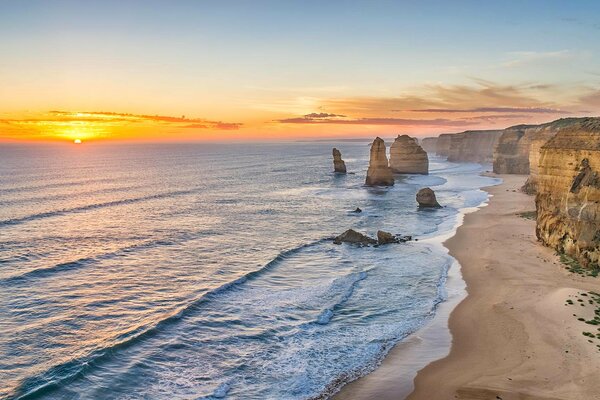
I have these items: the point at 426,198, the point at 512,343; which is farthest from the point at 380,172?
the point at 512,343

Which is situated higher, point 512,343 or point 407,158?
point 407,158

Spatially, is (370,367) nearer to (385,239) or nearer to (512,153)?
(385,239)

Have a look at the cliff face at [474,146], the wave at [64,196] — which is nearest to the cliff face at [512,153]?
the cliff face at [474,146]

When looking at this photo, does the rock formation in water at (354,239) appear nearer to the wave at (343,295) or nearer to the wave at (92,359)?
the wave at (343,295)

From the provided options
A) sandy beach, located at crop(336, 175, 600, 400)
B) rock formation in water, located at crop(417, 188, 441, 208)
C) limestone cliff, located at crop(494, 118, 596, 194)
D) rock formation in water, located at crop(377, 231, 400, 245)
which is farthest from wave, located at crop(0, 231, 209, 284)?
limestone cliff, located at crop(494, 118, 596, 194)

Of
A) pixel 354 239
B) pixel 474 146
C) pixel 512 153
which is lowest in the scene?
pixel 354 239

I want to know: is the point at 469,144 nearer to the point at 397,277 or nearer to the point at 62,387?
the point at 397,277
